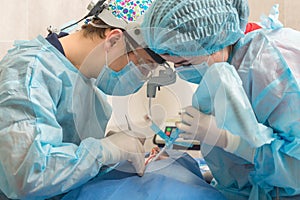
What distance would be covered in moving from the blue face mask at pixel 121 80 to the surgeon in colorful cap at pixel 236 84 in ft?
0.27

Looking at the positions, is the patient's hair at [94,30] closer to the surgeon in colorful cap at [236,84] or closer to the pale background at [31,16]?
the surgeon in colorful cap at [236,84]

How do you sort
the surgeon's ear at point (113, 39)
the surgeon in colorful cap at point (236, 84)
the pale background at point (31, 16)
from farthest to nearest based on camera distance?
1. the pale background at point (31, 16)
2. the surgeon's ear at point (113, 39)
3. the surgeon in colorful cap at point (236, 84)

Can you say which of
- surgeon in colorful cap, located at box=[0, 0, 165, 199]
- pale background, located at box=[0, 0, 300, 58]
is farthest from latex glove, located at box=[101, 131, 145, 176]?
pale background, located at box=[0, 0, 300, 58]

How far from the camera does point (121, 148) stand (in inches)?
38.7

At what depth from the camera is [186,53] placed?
0.94 m

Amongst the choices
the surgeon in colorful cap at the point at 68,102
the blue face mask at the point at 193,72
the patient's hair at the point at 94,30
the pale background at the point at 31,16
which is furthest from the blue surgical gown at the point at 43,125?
the pale background at the point at 31,16

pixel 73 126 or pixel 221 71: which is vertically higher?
pixel 221 71

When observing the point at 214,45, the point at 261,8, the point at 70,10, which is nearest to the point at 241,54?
the point at 214,45

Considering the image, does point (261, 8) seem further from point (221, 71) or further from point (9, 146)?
point (9, 146)

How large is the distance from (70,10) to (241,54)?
3.27ft

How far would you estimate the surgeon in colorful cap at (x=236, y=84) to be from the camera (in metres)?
0.88

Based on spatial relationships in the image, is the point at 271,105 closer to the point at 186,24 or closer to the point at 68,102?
the point at 186,24

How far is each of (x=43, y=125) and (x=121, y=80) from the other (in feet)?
0.72

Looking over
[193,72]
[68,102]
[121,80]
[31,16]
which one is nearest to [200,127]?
[193,72]
